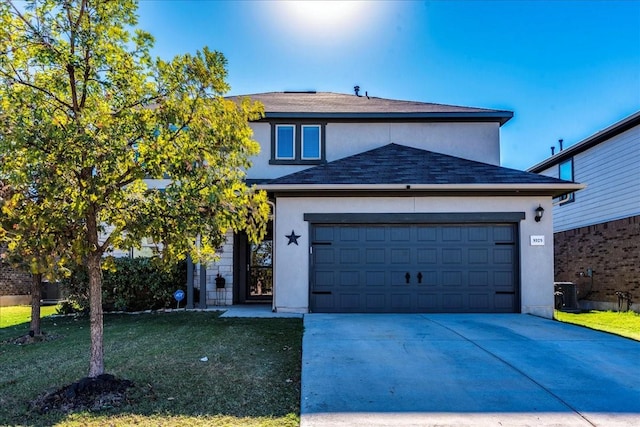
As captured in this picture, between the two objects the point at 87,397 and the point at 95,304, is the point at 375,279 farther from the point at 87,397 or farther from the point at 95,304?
the point at 87,397

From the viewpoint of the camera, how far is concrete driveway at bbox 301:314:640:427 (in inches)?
177

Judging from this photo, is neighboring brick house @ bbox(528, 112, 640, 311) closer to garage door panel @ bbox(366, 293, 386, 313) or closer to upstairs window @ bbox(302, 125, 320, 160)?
garage door panel @ bbox(366, 293, 386, 313)

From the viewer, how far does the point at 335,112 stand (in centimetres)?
1302

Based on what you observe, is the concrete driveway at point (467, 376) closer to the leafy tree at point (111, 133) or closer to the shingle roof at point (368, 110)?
the leafy tree at point (111, 133)

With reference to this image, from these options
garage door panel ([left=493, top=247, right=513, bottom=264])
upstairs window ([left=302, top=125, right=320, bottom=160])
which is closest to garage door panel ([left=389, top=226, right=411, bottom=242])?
garage door panel ([left=493, top=247, right=513, bottom=264])

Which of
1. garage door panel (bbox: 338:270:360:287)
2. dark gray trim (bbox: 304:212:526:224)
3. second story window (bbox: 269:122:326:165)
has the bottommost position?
garage door panel (bbox: 338:270:360:287)

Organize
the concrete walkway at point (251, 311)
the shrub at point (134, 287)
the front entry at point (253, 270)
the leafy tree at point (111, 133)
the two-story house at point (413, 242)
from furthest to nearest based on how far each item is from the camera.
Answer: the front entry at point (253, 270)
the shrub at point (134, 287)
the two-story house at point (413, 242)
the concrete walkway at point (251, 311)
the leafy tree at point (111, 133)

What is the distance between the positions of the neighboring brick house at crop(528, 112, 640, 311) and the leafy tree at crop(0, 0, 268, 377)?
1278 cm

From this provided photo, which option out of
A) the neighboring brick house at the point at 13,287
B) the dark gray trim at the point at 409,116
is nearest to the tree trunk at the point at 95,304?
the dark gray trim at the point at 409,116

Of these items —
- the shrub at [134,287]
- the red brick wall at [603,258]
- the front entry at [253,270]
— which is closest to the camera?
the shrub at [134,287]

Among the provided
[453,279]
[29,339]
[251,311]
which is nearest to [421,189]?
[453,279]

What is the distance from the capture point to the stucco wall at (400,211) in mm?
10992

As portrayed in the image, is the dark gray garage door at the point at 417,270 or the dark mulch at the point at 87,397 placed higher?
the dark gray garage door at the point at 417,270

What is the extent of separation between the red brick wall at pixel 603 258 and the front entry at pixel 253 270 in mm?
10359
